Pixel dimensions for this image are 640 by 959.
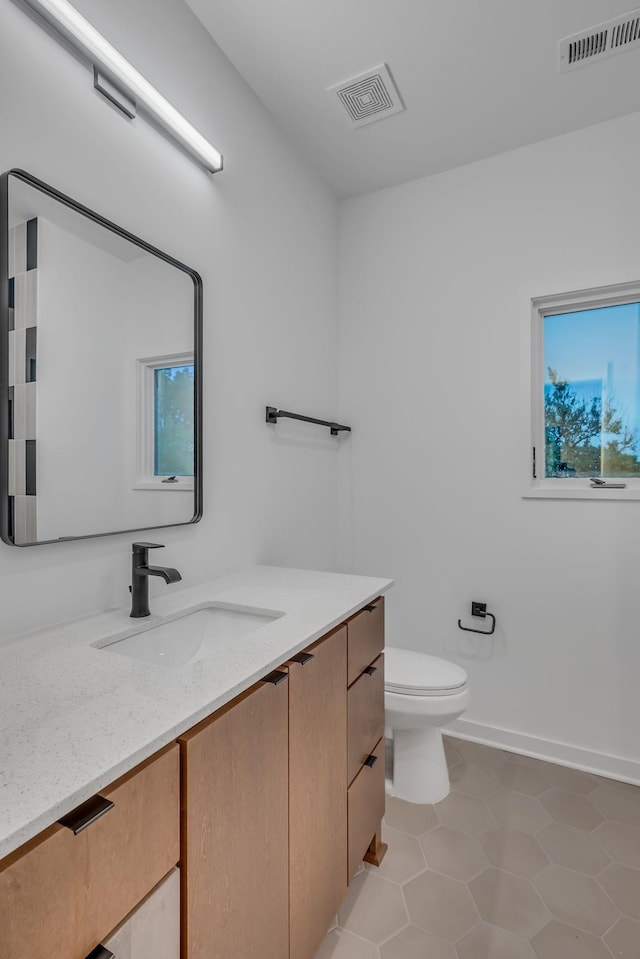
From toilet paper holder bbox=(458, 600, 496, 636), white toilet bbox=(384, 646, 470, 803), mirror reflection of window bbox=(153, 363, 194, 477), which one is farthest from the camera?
toilet paper holder bbox=(458, 600, 496, 636)

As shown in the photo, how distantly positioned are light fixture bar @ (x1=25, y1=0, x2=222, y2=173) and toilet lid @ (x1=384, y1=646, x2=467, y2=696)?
1867mm

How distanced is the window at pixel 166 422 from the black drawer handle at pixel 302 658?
0.65 m

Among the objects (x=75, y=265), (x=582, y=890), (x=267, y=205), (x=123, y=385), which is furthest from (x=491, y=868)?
(x=267, y=205)

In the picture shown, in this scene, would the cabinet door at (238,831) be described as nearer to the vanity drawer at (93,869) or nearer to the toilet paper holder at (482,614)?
the vanity drawer at (93,869)

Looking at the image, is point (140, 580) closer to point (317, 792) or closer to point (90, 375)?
point (90, 375)

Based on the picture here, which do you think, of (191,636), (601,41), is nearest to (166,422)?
(191,636)

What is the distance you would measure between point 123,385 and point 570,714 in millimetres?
2159

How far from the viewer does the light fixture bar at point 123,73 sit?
1108mm

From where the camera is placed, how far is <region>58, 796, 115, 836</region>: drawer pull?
0.57 metres

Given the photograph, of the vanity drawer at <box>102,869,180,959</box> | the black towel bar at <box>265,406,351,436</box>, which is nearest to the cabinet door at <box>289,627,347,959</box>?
the vanity drawer at <box>102,869,180,959</box>

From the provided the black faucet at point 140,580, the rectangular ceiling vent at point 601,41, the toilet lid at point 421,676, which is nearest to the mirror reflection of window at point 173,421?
the black faucet at point 140,580

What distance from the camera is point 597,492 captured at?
2047 mm

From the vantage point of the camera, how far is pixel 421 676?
1847mm

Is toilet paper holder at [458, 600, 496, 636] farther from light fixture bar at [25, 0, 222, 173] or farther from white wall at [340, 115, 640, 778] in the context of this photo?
light fixture bar at [25, 0, 222, 173]
